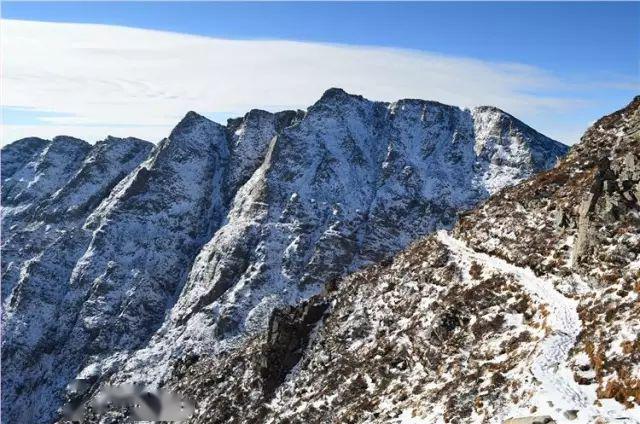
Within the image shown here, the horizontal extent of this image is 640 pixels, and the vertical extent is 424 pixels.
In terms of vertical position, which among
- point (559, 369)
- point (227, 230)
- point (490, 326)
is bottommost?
point (227, 230)

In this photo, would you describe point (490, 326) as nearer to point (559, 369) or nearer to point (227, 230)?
point (559, 369)

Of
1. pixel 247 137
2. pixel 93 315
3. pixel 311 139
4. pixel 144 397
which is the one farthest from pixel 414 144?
pixel 144 397

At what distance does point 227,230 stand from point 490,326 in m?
137

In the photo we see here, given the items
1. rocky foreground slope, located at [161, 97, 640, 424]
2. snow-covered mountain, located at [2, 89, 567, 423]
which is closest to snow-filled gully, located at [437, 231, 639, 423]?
rocky foreground slope, located at [161, 97, 640, 424]

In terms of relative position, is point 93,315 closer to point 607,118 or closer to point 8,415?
point 8,415

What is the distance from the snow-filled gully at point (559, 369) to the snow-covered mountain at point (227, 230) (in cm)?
10332

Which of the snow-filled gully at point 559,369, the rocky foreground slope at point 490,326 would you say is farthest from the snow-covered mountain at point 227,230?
the snow-filled gully at point 559,369

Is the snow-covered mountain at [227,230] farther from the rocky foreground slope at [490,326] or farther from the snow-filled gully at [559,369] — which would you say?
the snow-filled gully at [559,369]

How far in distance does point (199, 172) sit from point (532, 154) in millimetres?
107214

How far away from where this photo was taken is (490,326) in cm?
3681

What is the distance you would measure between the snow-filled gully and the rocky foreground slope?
0.26ft

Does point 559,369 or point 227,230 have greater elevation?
point 559,369

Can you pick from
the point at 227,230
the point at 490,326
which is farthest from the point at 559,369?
the point at 227,230

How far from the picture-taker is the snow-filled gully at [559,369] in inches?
935
